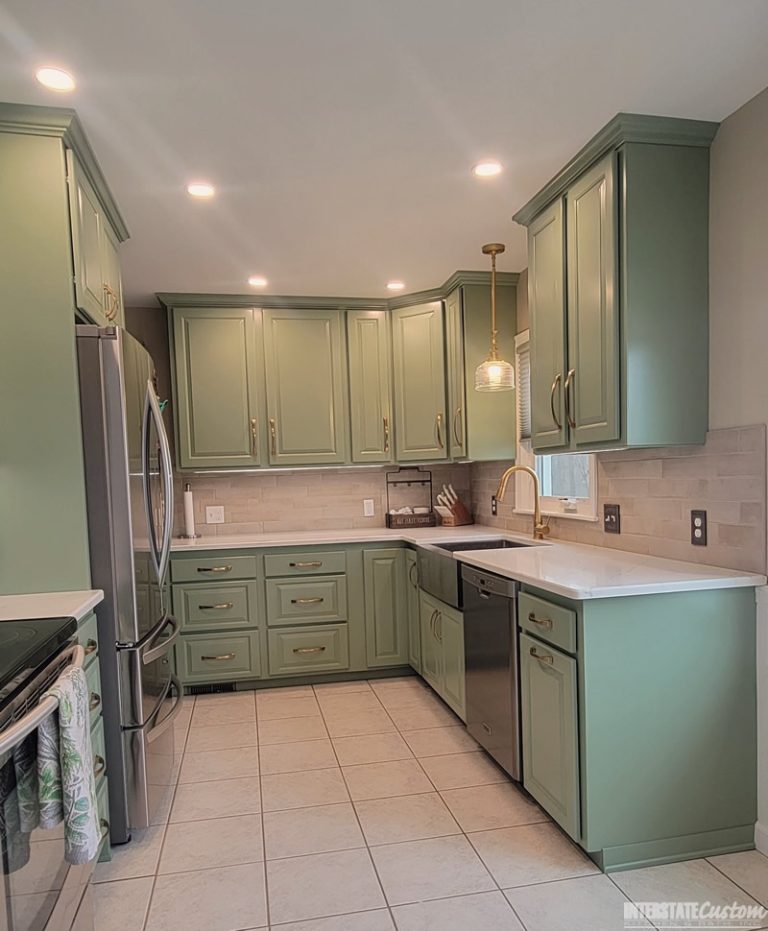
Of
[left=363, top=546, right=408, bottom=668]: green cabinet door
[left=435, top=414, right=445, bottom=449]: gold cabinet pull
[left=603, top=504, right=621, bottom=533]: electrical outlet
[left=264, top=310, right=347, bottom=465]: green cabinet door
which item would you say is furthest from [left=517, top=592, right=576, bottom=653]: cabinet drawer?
[left=264, top=310, right=347, bottom=465]: green cabinet door

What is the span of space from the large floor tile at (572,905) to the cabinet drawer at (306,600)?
6.65 ft

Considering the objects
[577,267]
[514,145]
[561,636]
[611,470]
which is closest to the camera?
[561,636]

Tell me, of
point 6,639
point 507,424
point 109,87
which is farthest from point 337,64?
point 507,424

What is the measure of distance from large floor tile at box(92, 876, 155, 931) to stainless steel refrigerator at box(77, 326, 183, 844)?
0.77 feet

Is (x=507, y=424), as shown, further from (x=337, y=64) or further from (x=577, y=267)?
(x=337, y=64)

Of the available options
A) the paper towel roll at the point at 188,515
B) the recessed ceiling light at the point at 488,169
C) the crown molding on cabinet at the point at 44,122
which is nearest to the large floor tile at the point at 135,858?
the paper towel roll at the point at 188,515

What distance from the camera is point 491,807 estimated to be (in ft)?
7.36

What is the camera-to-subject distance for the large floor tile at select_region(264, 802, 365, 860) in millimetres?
2037

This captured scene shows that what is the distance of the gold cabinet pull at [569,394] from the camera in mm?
2410

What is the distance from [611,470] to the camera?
107 inches

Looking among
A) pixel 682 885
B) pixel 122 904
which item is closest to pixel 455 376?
pixel 682 885

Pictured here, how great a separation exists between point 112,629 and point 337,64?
1884mm

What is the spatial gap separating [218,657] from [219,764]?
91 cm

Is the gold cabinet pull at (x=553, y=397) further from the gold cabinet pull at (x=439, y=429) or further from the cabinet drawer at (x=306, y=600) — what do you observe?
the cabinet drawer at (x=306, y=600)
